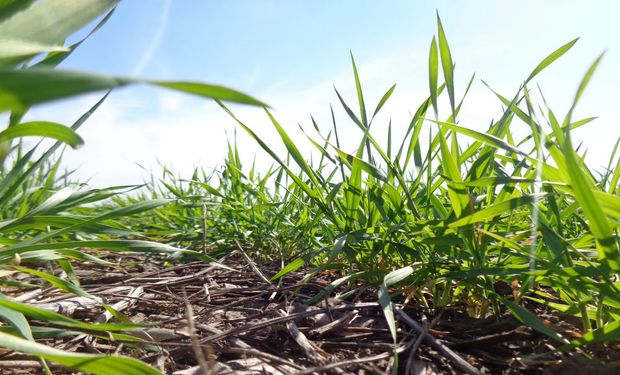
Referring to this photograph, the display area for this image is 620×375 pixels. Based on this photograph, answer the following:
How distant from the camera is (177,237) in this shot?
6.81ft

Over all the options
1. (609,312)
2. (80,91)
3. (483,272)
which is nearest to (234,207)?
(483,272)

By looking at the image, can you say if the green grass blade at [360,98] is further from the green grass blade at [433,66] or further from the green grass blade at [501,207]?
the green grass blade at [501,207]

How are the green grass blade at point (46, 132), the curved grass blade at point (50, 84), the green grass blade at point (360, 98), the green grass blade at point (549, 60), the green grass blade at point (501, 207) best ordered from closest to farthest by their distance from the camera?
the curved grass blade at point (50, 84) → the green grass blade at point (46, 132) → the green grass blade at point (501, 207) → the green grass blade at point (549, 60) → the green grass blade at point (360, 98)

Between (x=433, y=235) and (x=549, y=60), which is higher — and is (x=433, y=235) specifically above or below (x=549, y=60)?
below

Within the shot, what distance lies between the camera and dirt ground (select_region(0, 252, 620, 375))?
79cm

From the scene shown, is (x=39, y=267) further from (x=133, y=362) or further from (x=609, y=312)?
(x=609, y=312)

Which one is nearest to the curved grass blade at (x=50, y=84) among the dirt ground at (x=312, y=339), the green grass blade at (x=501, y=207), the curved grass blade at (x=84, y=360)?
the curved grass blade at (x=84, y=360)

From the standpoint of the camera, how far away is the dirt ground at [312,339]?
785 mm

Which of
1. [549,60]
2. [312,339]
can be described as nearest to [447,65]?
[549,60]

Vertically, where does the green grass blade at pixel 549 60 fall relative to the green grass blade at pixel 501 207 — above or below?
above

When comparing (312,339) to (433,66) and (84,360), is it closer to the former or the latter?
(84,360)

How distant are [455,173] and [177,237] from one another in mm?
1437

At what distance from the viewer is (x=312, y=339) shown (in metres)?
0.93

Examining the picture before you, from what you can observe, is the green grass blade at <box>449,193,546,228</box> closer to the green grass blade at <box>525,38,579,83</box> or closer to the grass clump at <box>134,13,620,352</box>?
the grass clump at <box>134,13,620,352</box>
